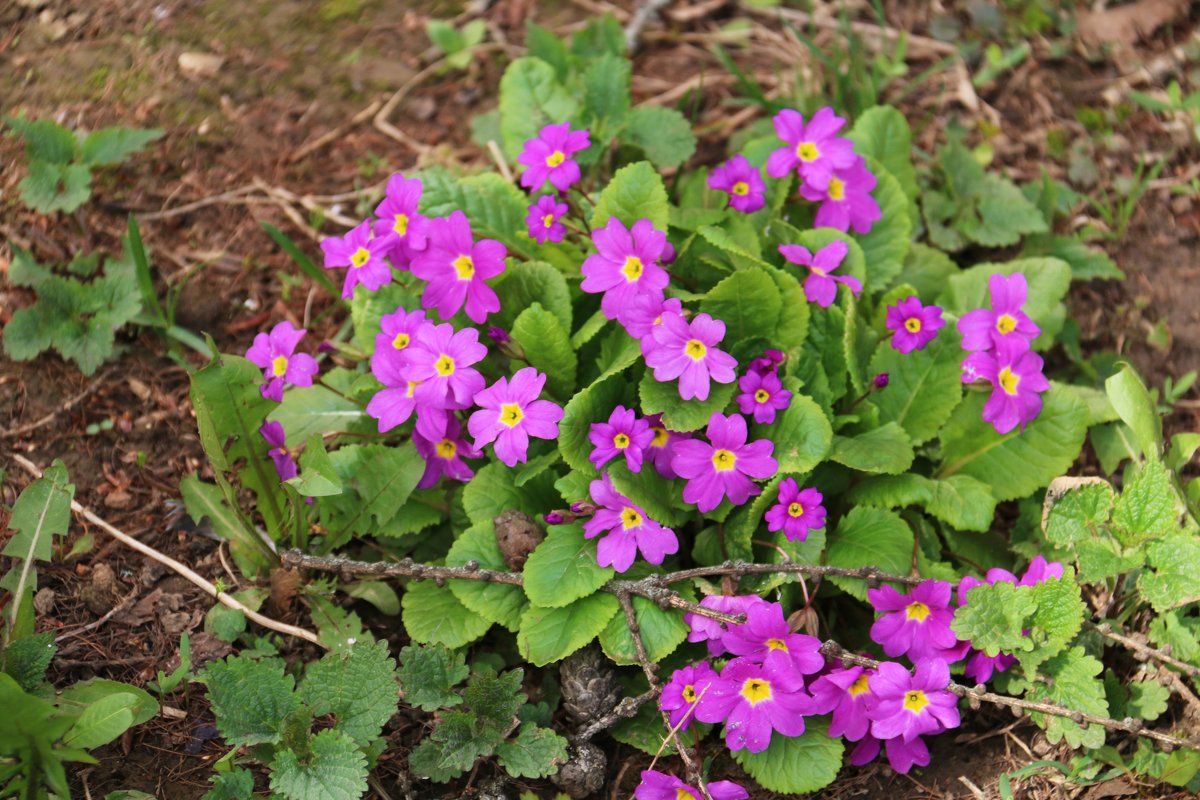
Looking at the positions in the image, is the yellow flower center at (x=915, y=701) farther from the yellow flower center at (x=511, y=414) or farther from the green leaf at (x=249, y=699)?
the green leaf at (x=249, y=699)

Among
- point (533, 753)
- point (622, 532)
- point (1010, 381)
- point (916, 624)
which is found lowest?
point (533, 753)

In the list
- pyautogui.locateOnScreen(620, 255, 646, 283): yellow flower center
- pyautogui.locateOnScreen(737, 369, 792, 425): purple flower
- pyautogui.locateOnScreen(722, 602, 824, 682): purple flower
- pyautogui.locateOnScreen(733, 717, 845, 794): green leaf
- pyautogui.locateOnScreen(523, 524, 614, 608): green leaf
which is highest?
pyautogui.locateOnScreen(620, 255, 646, 283): yellow flower center

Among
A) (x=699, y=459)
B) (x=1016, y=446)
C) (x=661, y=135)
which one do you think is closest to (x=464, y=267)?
(x=699, y=459)

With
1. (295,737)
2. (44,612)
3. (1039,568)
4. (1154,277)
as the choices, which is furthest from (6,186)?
(1154,277)

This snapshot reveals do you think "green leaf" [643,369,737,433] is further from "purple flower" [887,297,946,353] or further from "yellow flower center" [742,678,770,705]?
"yellow flower center" [742,678,770,705]

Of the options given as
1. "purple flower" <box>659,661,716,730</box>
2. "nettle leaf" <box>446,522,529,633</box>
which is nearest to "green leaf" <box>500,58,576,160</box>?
"nettle leaf" <box>446,522,529,633</box>

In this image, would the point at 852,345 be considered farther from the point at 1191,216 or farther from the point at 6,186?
the point at 6,186

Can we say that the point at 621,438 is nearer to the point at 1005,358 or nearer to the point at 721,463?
the point at 721,463

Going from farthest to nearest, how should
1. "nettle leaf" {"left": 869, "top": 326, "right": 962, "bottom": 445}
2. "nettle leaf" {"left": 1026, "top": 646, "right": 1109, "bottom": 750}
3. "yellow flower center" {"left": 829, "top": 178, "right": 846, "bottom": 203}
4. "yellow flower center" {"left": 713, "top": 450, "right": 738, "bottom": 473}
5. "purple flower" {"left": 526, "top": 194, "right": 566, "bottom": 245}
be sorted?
1. "yellow flower center" {"left": 829, "top": 178, "right": 846, "bottom": 203}
2. "nettle leaf" {"left": 869, "top": 326, "right": 962, "bottom": 445}
3. "purple flower" {"left": 526, "top": 194, "right": 566, "bottom": 245}
4. "yellow flower center" {"left": 713, "top": 450, "right": 738, "bottom": 473}
5. "nettle leaf" {"left": 1026, "top": 646, "right": 1109, "bottom": 750}
